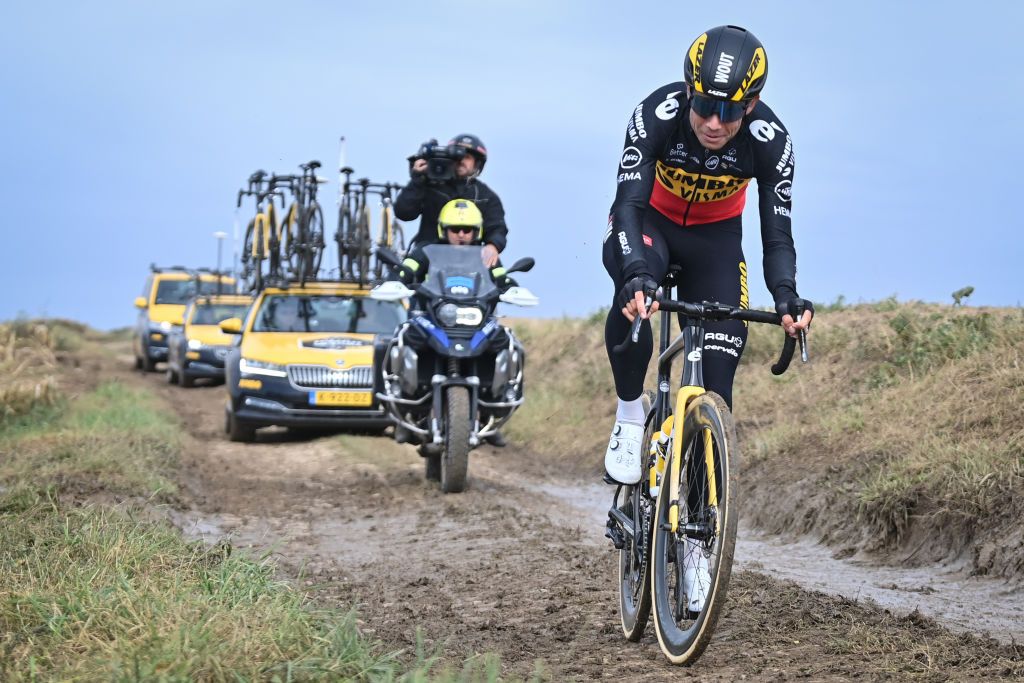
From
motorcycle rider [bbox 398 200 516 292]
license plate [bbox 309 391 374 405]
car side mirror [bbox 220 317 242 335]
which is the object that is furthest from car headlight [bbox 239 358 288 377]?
motorcycle rider [bbox 398 200 516 292]

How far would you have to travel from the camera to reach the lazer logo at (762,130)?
4.76m

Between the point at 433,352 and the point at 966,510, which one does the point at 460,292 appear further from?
the point at 966,510

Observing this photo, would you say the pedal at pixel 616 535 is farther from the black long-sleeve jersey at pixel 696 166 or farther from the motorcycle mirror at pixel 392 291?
the motorcycle mirror at pixel 392 291

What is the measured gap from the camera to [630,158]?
481 centimetres

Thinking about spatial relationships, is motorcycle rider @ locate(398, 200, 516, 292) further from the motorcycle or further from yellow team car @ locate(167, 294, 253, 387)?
yellow team car @ locate(167, 294, 253, 387)

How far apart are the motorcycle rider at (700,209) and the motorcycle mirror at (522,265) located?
16.3 feet

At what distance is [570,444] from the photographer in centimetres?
1402

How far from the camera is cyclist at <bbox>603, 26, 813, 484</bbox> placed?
176 inches

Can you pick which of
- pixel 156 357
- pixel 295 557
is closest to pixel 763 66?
pixel 295 557

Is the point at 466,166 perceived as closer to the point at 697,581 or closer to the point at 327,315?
the point at 327,315

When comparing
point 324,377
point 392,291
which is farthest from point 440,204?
point 324,377

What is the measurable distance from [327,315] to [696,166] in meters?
10.1

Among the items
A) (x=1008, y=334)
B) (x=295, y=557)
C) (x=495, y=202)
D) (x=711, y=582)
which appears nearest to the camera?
(x=711, y=582)

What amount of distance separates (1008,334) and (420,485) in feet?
15.9
